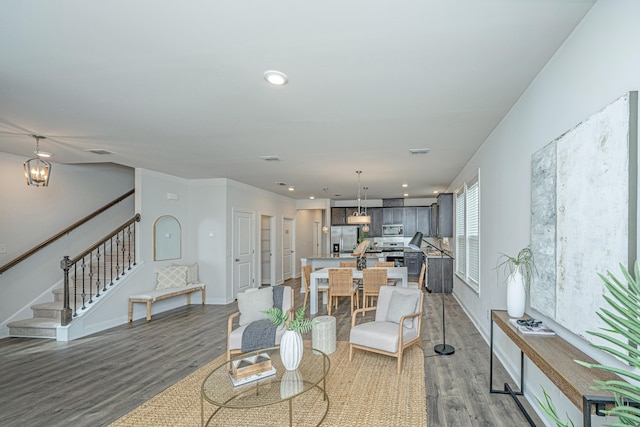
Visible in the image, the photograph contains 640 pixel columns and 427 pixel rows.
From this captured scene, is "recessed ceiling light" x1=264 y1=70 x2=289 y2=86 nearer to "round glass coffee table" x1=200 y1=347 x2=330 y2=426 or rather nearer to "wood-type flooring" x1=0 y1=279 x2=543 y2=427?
"round glass coffee table" x1=200 y1=347 x2=330 y2=426

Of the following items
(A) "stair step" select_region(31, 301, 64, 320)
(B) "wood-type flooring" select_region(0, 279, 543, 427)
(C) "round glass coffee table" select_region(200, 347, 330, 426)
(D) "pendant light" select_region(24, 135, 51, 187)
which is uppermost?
(D) "pendant light" select_region(24, 135, 51, 187)

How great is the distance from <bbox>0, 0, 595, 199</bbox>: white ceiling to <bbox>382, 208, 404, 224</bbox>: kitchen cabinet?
6644mm

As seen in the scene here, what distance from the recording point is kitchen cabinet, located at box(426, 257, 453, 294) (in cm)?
820

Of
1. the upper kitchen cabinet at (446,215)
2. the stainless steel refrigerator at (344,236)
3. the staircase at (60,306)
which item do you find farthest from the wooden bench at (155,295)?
the stainless steel refrigerator at (344,236)

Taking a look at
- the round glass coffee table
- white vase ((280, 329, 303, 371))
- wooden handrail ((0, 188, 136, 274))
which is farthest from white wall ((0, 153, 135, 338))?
white vase ((280, 329, 303, 371))

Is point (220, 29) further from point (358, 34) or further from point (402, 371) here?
point (402, 371)

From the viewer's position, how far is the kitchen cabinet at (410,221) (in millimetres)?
11203

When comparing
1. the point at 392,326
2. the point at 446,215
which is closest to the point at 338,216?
the point at 446,215

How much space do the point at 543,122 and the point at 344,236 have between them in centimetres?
925

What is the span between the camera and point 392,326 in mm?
3865

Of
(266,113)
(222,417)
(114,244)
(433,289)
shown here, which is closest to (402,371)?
(222,417)

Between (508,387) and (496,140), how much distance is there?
100 inches

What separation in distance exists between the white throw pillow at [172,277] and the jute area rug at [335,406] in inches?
127

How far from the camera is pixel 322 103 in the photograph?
10.3 feet
